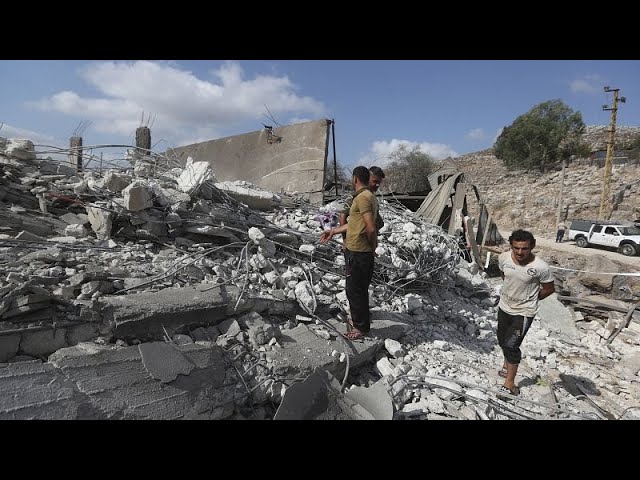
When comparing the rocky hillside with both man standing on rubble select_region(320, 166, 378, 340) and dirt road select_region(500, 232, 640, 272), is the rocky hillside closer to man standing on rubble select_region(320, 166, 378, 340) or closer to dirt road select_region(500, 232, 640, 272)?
dirt road select_region(500, 232, 640, 272)

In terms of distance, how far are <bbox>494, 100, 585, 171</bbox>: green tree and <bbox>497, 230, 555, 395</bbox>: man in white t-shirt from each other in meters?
25.3

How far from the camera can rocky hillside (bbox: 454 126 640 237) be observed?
18.6 m

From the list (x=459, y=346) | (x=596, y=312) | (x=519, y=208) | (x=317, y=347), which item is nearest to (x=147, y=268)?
(x=317, y=347)

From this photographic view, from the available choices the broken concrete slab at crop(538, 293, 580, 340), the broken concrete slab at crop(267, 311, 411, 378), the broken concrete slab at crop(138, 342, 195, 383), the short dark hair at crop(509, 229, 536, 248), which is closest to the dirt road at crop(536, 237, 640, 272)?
the broken concrete slab at crop(538, 293, 580, 340)

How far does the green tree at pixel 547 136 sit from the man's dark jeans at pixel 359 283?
2603cm

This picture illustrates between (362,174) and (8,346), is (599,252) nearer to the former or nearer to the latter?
(362,174)

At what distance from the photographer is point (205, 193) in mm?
4523

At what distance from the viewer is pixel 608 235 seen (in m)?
14.6

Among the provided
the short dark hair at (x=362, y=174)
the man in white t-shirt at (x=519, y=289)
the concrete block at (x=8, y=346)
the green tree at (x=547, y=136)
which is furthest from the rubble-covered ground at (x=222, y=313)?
the green tree at (x=547, y=136)

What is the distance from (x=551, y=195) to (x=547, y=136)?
7.55 meters
